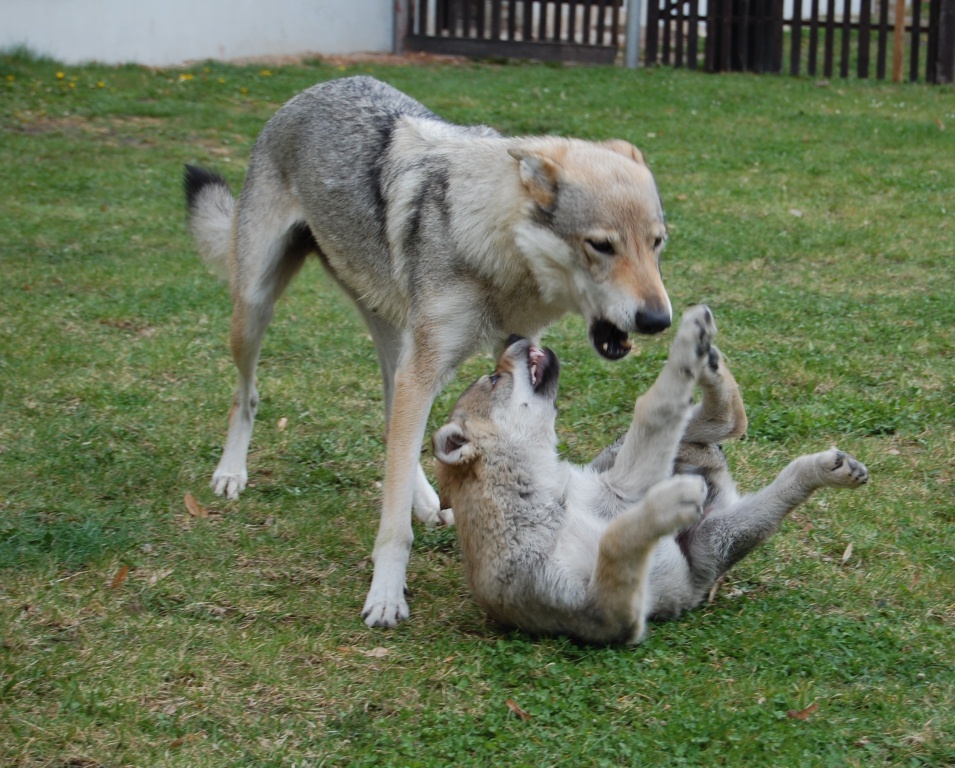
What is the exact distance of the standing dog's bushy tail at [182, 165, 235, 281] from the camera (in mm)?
6316

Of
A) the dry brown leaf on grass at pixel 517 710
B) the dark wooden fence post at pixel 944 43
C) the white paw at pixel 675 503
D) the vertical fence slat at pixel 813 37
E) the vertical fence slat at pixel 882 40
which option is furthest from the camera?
the vertical fence slat at pixel 813 37

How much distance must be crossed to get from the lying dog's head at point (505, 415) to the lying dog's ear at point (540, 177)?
63cm

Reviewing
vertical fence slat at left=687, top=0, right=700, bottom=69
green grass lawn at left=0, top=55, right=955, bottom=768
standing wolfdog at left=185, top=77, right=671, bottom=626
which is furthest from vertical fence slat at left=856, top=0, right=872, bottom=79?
standing wolfdog at left=185, top=77, right=671, bottom=626

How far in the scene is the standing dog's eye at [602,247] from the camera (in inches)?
165

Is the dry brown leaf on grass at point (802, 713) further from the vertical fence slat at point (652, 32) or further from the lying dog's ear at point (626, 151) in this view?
the vertical fence slat at point (652, 32)

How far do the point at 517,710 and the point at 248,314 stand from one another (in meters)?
2.87

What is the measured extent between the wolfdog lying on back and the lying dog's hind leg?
1627mm

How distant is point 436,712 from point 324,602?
106 centimetres

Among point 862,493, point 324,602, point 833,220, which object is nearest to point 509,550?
point 324,602

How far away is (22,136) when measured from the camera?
1305 centimetres

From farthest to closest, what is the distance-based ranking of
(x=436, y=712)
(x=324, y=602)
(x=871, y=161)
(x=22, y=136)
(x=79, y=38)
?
(x=79, y=38)
(x=22, y=136)
(x=871, y=161)
(x=324, y=602)
(x=436, y=712)

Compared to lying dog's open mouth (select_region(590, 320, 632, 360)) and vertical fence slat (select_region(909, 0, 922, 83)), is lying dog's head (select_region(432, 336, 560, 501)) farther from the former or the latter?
vertical fence slat (select_region(909, 0, 922, 83))

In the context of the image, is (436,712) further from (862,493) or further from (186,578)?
(862,493)

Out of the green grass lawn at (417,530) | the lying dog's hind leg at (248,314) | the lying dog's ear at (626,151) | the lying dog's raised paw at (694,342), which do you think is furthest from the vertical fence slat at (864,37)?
the lying dog's raised paw at (694,342)
